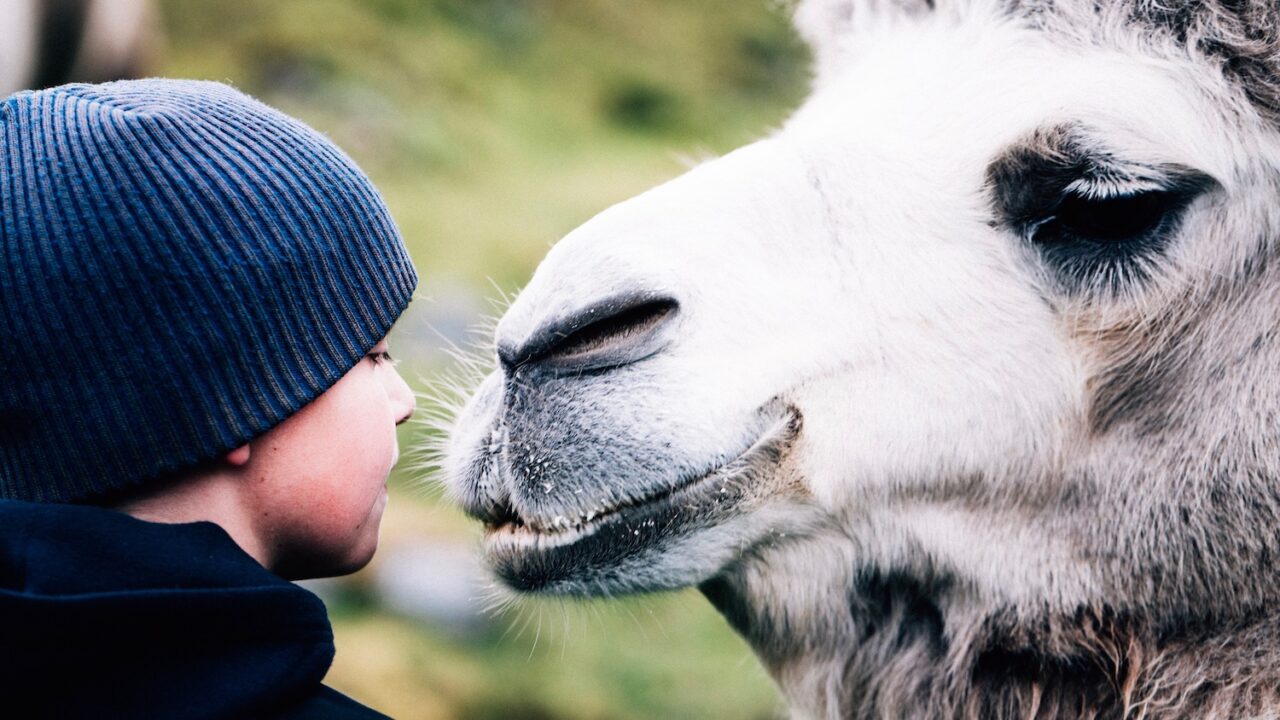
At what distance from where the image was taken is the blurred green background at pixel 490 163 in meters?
4.48

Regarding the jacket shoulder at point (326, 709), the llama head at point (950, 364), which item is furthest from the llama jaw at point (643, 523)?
the jacket shoulder at point (326, 709)

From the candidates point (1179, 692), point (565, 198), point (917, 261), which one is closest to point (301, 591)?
point (917, 261)

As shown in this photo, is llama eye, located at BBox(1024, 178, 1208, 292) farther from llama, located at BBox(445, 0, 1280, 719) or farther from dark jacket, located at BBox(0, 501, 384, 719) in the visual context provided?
dark jacket, located at BBox(0, 501, 384, 719)

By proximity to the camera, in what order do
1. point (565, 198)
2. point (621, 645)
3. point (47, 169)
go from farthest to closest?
point (565, 198) → point (621, 645) → point (47, 169)

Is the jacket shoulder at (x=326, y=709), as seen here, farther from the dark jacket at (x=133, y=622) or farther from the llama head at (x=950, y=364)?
the llama head at (x=950, y=364)

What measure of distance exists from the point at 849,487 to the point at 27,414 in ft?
3.56

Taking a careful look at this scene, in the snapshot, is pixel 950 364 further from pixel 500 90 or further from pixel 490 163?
pixel 500 90

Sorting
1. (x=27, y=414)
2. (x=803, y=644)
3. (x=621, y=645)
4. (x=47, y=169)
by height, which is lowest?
(x=621, y=645)

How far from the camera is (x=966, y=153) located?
5.91 feet

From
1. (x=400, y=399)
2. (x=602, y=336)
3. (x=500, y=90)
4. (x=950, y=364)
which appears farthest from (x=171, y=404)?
(x=500, y=90)

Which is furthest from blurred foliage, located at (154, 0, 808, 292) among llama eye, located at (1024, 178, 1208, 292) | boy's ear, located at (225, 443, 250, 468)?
boy's ear, located at (225, 443, 250, 468)

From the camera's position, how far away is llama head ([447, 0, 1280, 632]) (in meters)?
1.67

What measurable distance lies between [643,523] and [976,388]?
0.53 meters

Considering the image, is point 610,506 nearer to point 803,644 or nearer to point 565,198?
point 803,644
